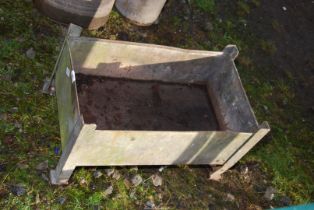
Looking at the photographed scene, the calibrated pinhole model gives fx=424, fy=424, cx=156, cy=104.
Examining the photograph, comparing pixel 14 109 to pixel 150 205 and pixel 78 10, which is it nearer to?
pixel 78 10

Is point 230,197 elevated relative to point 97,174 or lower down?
elevated

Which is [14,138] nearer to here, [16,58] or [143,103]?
[16,58]

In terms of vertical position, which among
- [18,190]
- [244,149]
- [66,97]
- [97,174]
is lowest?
[18,190]

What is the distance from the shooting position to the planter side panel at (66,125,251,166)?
3.22m

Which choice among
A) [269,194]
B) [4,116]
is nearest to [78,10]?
[4,116]

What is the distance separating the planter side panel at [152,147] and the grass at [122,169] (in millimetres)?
327

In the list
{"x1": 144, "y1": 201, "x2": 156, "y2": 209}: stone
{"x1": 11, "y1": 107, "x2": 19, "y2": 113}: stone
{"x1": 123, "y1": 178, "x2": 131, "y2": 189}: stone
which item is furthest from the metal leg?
{"x1": 11, "y1": 107, "x2": 19, "y2": 113}: stone

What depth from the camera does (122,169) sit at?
399cm

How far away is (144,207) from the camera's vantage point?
3838mm

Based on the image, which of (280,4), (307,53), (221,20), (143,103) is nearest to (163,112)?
(143,103)

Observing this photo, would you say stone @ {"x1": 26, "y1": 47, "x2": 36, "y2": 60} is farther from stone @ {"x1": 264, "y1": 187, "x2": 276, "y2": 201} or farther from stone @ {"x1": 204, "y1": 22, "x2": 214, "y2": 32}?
stone @ {"x1": 264, "y1": 187, "x2": 276, "y2": 201}

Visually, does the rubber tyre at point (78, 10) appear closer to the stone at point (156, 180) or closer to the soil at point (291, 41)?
the stone at point (156, 180)

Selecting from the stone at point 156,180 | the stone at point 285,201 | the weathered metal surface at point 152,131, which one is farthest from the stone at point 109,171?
the stone at point 285,201

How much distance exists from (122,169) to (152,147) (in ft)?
2.05
